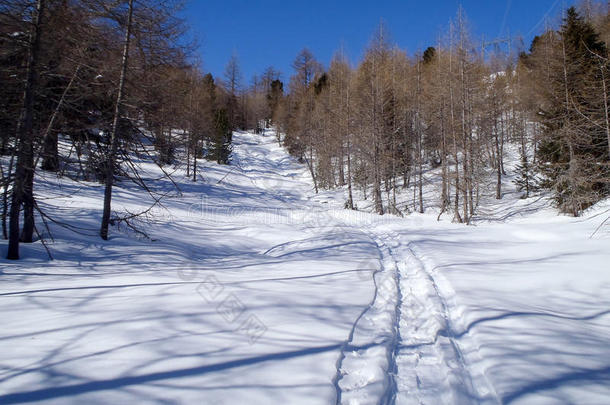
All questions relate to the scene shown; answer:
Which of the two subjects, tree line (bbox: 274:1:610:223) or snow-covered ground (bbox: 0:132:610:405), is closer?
snow-covered ground (bbox: 0:132:610:405)

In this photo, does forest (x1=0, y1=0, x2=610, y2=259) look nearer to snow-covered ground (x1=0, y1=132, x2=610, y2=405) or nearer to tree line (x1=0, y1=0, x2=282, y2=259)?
tree line (x1=0, y1=0, x2=282, y2=259)

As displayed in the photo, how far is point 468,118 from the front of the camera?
627 inches

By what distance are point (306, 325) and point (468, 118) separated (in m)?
16.5

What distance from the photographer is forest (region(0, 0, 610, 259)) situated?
5.38 m

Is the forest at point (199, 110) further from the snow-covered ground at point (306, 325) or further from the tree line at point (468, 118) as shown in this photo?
the snow-covered ground at point (306, 325)

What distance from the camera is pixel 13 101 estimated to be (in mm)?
5820

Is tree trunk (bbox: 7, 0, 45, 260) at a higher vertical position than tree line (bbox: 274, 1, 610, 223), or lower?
lower

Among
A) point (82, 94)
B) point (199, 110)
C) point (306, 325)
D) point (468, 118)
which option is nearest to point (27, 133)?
point (82, 94)

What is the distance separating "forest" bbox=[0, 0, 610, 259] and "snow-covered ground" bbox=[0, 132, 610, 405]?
1723 millimetres

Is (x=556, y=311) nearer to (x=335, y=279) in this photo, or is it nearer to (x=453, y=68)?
(x=335, y=279)

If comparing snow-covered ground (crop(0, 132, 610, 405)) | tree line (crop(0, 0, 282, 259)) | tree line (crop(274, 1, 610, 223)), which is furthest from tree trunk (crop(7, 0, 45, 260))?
tree line (crop(274, 1, 610, 223))

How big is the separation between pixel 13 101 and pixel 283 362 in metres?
7.38

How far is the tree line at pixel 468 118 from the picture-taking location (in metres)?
13.4

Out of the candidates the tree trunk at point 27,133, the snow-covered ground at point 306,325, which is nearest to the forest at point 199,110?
the tree trunk at point 27,133
